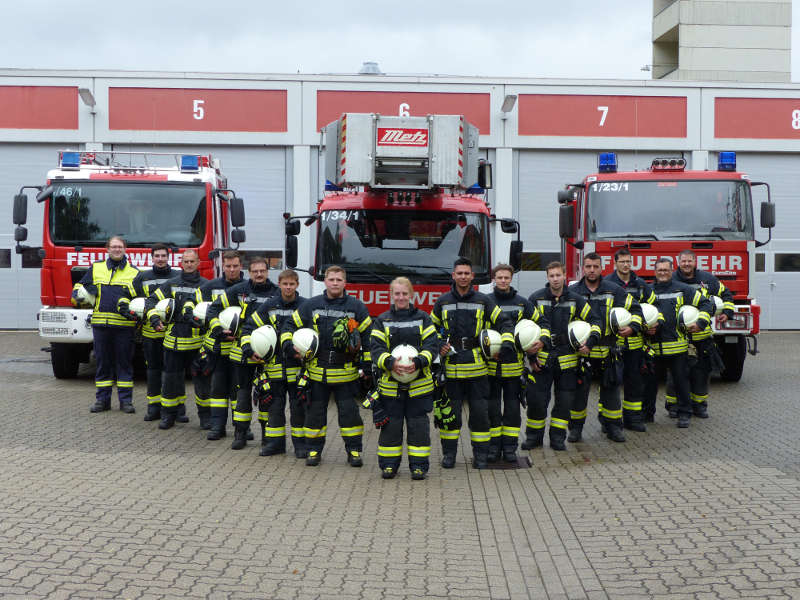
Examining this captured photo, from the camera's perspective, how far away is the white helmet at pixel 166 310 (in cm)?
962

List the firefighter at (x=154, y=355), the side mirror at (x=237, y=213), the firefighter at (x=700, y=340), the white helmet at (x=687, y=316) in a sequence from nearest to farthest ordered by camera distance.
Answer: the white helmet at (x=687, y=316)
the firefighter at (x=154, y=355)
the firefighter at (x=700, y=340)
the side mirror at (x=237, y=213)

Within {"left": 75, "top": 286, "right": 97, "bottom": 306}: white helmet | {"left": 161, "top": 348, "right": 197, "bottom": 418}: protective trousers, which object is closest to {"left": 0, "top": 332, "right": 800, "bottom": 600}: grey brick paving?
{"left": 161, "top": 348, "right": 197, "bottom": 418}: protective trousers

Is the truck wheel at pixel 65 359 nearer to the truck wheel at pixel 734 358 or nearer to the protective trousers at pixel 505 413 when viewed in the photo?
the protective trousers at pixel 505 413

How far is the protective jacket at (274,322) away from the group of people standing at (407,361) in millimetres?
12

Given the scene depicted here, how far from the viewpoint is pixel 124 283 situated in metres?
10.9

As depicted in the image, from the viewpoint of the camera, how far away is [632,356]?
9.66 metres

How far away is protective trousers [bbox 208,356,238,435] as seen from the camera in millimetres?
9203

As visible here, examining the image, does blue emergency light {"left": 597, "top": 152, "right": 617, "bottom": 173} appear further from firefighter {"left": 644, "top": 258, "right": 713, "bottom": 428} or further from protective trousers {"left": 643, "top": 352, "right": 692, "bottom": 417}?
protective trousers {"left": 643, "top": 352, "right": 692, "bottom": 417}

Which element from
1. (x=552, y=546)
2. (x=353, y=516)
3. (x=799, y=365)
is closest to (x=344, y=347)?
(x=353, y=516)

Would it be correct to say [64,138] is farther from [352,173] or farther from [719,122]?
[719,122]

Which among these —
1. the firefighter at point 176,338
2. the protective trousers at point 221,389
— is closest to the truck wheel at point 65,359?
the firefighter at point 176,338

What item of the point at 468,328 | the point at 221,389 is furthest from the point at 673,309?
the point at 221,389

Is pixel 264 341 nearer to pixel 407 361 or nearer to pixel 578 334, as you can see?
pixel 407 361

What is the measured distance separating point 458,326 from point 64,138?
14.6 meters
